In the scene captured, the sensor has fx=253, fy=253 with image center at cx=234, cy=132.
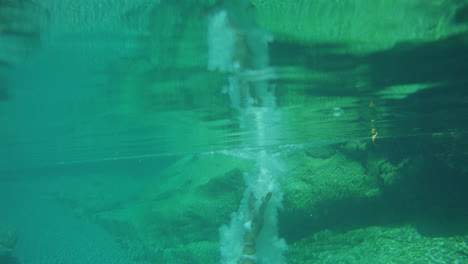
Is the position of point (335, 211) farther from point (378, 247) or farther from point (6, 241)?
point (6, 241)

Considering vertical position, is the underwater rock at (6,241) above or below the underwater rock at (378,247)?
below

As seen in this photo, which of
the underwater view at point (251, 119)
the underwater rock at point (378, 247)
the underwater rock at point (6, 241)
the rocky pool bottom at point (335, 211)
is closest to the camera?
the underwater view at point (251, 119)

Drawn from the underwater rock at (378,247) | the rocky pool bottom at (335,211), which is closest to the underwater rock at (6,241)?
the rocky pool bottom at (335,211)

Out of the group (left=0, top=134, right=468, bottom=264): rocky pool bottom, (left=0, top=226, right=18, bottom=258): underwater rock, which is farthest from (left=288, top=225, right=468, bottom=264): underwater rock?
(left=0, top=226, right=18, bottom=258): underwater rock

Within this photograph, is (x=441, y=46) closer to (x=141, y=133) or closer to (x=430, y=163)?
(x=430, y=163)

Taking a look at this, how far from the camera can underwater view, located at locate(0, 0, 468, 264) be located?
216 inches

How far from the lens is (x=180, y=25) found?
5430 millimetres

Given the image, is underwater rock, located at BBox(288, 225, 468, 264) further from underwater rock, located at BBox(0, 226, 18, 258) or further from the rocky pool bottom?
underwater rock, located at BBox(0, 226, 18, 258)

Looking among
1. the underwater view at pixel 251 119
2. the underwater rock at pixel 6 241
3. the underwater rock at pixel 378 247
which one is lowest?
the underwater rock at pixel 6 241

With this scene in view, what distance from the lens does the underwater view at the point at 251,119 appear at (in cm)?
548

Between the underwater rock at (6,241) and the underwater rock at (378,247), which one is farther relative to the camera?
the underwater rock at (6,241)

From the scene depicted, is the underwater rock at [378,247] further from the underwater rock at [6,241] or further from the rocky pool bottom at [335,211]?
the underwater rock at [6,241]

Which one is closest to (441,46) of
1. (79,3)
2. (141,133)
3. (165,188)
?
(79,3)

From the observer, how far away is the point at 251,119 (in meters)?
12.3
